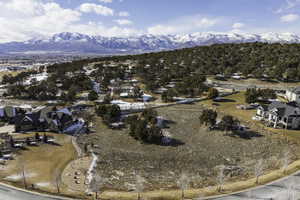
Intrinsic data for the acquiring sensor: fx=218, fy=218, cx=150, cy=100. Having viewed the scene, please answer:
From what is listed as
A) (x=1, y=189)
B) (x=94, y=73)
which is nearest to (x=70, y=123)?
(x=1, y=189)

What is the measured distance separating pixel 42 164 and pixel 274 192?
100 feet

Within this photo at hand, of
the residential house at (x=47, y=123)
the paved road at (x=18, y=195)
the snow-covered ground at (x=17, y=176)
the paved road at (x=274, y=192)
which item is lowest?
the snow-covered ground at (x=17, y=176)

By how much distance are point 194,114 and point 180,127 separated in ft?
29.1

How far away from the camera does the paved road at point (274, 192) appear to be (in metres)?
23.2

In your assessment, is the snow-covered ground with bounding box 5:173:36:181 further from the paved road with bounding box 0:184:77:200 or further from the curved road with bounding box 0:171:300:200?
the paved road with bounding box 0:184:77:200

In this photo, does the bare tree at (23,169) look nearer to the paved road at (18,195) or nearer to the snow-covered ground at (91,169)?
the paved road at (18,195)

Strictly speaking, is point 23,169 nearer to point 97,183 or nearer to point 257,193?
point 97,183

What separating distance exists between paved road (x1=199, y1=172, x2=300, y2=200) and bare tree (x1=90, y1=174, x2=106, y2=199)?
12.8 m

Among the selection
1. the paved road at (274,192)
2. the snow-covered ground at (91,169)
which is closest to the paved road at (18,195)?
the snow-covered ground at (91,169)

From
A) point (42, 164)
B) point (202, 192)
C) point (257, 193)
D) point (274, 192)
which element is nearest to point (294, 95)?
point (274, 192)

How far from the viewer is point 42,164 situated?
32.1 meters

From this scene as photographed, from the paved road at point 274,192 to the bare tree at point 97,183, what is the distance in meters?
12.8

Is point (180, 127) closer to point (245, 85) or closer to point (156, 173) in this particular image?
point (156, 173)

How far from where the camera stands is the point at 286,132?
140ft
